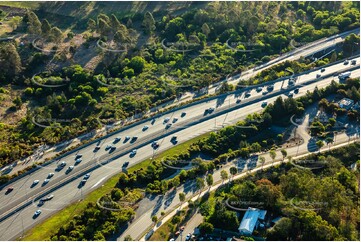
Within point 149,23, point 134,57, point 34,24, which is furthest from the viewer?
point 149,23

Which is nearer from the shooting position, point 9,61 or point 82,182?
point 82,182

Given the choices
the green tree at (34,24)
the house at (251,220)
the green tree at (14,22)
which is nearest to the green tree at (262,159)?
the house at (251,220)

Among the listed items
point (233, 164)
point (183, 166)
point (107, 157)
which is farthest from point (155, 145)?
point (233, 164)

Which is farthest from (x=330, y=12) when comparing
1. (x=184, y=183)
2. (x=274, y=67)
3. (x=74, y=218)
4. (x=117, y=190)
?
(x=74, y=218)

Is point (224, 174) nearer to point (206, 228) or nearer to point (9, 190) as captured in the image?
point (206, 228)

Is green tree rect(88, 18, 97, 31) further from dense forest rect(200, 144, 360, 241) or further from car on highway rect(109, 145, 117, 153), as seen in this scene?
dense forest rect(200, 144, 360, 241)

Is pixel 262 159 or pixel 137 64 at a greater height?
pixel 137 64

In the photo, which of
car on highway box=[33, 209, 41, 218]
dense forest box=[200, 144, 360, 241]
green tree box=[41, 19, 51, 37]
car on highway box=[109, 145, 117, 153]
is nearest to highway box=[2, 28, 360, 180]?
car on highway box=[109, 145, 117, 153]

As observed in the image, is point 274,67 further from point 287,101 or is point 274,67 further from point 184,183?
point 184,183
